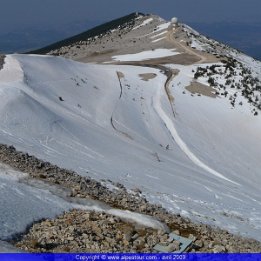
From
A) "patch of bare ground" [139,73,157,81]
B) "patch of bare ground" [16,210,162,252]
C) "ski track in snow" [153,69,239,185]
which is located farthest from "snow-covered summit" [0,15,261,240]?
"patch of bare ground" [16,210,162,252]

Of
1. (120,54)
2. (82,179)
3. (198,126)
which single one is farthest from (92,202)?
(120,54)

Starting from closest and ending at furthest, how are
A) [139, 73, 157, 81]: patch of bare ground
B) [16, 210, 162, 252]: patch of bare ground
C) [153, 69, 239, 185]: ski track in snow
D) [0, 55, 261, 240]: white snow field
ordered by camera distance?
[16, 210, 162, 252]: patch of bare ground < [0, 55, 261, 240]: white snow field < [153, 69, 239, 185]: ski track in snow < [139, 73, 157, 81]: patch of bare ground

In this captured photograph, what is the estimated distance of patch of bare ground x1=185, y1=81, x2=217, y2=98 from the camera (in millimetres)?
63344

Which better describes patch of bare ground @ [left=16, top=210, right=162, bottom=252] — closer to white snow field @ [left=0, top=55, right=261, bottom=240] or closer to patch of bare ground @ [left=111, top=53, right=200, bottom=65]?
white snow field @ [left=0, top=55, right=261, bottom=240]

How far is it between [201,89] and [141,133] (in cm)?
2112

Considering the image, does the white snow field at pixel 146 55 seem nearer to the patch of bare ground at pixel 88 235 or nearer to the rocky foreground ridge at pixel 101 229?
the rocky foreground ridge at pixel 101 229

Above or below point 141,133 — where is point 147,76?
above

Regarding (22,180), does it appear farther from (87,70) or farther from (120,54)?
A: (120,54)

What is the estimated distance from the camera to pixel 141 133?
45781 mm

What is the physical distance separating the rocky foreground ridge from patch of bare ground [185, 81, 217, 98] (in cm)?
3998

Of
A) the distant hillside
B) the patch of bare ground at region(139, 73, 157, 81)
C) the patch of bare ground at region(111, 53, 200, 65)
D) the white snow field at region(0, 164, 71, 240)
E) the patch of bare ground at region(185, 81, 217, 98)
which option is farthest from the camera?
the distant hillside

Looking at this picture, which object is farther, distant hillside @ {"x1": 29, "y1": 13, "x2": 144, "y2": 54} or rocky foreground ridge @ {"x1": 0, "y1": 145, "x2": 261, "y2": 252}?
distant hillside @ {"x1": 29, "y1": 13, "x2": 144, "y2": 54}

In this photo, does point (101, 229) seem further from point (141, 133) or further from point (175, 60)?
point (175, 60)

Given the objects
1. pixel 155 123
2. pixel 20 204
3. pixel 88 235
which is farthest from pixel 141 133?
pixel 88 235
